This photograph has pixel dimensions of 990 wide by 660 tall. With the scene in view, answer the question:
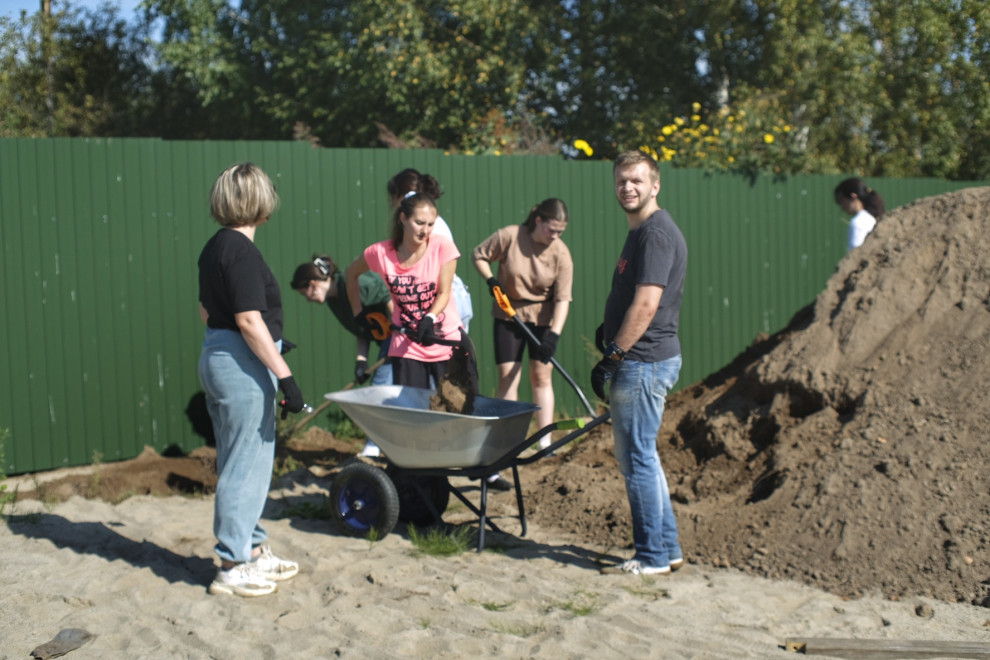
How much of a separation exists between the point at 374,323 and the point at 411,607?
6.59 feet

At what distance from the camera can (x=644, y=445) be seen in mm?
4168

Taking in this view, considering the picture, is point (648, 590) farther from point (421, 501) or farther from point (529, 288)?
point (529, 288)

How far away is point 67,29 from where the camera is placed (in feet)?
59.7

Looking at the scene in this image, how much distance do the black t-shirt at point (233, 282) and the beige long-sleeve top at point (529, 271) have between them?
7.07 feet

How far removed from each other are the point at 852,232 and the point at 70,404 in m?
5.34

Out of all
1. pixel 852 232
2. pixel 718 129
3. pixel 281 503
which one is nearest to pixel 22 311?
pixel 281 503

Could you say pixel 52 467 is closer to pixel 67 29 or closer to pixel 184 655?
pixel 184 655

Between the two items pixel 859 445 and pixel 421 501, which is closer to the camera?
pixel 859 445

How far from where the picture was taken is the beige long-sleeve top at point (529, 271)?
5863 mm

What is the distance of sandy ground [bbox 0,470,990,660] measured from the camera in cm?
347

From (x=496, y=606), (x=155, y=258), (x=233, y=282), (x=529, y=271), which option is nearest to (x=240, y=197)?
(x=233, y=282)

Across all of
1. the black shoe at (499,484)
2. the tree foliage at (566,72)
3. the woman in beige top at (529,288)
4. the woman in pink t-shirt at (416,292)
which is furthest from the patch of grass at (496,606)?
the tree foliage at (566,72)

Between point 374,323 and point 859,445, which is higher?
point 374,323

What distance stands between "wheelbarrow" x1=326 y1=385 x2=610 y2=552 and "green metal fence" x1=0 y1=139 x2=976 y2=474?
2312 millimetres
